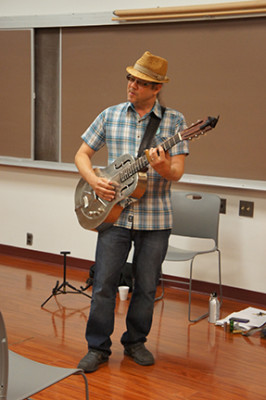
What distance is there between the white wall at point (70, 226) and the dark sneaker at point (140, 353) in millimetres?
1534

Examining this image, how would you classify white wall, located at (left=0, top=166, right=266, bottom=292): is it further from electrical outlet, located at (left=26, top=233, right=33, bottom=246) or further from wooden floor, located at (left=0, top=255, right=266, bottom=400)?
wooden floor, located at (left=0, top=255, right=266, bottom=400)

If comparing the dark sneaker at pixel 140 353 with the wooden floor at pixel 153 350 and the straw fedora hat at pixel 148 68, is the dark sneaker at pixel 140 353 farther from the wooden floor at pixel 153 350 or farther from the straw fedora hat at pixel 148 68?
the straw fedora hat at pixel 148 68

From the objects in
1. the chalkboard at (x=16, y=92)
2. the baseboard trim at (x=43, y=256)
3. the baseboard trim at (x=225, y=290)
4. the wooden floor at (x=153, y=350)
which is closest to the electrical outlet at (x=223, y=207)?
the baseboard trim at (x=225, y=290)

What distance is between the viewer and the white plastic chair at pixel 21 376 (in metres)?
1.81

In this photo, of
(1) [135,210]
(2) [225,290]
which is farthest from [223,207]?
(1) [135,210]

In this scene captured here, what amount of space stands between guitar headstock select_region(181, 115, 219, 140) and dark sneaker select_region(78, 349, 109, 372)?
131 cm

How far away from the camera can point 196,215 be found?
183 inches

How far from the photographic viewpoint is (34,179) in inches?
231

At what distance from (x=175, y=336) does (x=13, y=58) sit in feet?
10.4

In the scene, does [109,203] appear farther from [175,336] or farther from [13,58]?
[13,58]

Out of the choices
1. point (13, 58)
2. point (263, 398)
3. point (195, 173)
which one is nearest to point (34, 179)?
point (13, 58)

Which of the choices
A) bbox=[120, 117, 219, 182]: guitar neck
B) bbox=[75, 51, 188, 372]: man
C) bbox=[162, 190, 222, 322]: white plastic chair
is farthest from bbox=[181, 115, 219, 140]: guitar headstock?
bbox=[162, 190, 222, 322]: white plastic chair

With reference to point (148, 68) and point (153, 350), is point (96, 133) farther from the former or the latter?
point (153, 350)

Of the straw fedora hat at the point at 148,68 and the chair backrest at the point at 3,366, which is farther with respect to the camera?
the straw fedora hat at the point at 148,68
